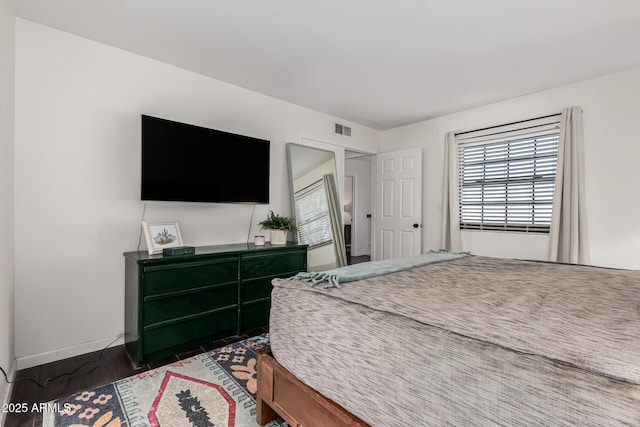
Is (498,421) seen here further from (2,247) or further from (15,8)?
(15,8)

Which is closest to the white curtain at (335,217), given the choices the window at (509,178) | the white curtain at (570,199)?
Result: the window at (509,178)

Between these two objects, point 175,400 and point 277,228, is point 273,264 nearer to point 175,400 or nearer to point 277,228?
point 277,228

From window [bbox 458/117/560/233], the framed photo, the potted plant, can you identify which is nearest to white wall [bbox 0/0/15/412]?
the framed photo

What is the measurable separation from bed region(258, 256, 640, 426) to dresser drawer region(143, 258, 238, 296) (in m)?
1.18

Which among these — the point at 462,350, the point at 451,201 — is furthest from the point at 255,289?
the point at 451,201

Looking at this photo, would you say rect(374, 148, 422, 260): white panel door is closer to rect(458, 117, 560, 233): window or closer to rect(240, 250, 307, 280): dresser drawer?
rect(458, 117, 560, 233): window

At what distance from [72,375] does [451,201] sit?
417 centimetres

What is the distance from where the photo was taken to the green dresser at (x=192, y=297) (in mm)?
2232

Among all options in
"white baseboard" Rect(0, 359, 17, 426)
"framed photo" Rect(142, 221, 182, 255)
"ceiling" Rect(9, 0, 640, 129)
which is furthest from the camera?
"framed photo" Rect(142, 221, 182, 255)

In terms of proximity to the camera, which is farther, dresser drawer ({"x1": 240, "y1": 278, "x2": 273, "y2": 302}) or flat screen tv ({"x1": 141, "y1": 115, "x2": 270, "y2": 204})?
dresser drawer ({"x1": 240, "y1": 278, "x2": 273, "y2": 302})

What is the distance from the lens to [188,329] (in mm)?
2432

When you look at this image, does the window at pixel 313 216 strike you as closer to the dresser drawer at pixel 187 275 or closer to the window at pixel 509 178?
the dresser drawer at pixel 187 275

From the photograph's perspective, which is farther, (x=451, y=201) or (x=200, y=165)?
(x=451, y=201)

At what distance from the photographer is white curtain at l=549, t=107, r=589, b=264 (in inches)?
122
